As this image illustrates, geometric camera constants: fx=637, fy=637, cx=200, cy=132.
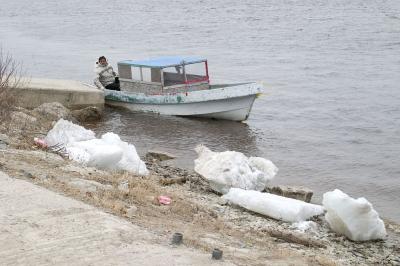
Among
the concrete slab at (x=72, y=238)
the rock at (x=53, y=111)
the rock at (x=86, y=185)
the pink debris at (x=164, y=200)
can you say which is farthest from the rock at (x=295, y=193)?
the rock at (x=53, y=111)

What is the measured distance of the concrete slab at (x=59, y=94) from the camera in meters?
17.8

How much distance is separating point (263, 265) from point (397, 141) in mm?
11704

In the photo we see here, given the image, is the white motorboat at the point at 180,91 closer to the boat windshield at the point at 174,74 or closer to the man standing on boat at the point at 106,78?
the boat windshield at the point at 174,74

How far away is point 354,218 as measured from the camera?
28.1 ft

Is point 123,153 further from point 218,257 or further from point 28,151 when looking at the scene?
point 218,257

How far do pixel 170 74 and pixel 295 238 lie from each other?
1187 centimetres

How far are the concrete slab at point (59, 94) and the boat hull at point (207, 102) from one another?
1170mm

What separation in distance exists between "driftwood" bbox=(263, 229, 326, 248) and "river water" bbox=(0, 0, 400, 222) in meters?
3.15

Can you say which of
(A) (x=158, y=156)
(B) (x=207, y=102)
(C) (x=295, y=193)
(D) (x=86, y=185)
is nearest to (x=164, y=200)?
(D) (x=86, y=185)

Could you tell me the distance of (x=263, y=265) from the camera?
5.76 metres

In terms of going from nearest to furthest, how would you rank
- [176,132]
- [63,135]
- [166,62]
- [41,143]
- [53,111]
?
[41,143]
[63,135]
[53,111]
[176,132]
[166,62]

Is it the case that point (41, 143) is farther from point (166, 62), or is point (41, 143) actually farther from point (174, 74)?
point (174, 74)

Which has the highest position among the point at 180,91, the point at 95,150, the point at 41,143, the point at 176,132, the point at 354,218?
Answer: the point at 180,91

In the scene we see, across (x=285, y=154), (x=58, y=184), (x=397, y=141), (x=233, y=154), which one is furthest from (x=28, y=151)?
(x=397, y=141)
